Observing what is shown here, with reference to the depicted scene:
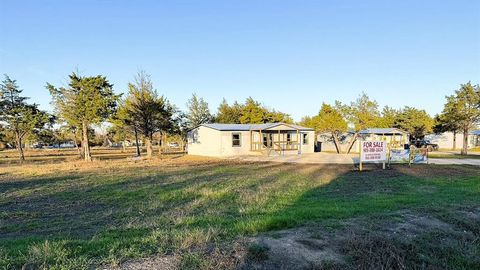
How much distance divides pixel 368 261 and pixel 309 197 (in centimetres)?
521

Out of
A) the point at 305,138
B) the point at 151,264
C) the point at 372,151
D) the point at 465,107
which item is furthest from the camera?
the point at 305,138

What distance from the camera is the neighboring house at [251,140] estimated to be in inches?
1411

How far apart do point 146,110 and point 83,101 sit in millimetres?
5693

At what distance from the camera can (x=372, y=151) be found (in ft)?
63.9

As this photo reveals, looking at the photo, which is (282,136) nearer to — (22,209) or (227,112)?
(227,112)

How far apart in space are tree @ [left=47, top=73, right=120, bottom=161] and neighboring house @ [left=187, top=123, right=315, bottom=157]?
11.2 meters

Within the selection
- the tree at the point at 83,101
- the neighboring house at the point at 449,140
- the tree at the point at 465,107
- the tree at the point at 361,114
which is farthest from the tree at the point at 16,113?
the neighboring house at the point at 449,140

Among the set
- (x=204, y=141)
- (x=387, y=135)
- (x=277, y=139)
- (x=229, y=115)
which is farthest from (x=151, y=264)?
(x=229, y=115)

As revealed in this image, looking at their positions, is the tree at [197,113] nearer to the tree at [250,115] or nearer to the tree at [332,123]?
the tree at [250,115]

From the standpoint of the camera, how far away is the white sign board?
757 inches

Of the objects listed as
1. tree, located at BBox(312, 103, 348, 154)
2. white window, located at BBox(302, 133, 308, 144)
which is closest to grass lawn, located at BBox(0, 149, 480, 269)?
white window, located at BBox(302, 133, 308, 144)

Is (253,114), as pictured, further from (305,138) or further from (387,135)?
(387,135)

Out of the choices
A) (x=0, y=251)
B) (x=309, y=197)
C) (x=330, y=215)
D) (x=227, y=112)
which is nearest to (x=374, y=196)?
(x=309, y=197)

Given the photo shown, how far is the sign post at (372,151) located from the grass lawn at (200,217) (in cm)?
510
